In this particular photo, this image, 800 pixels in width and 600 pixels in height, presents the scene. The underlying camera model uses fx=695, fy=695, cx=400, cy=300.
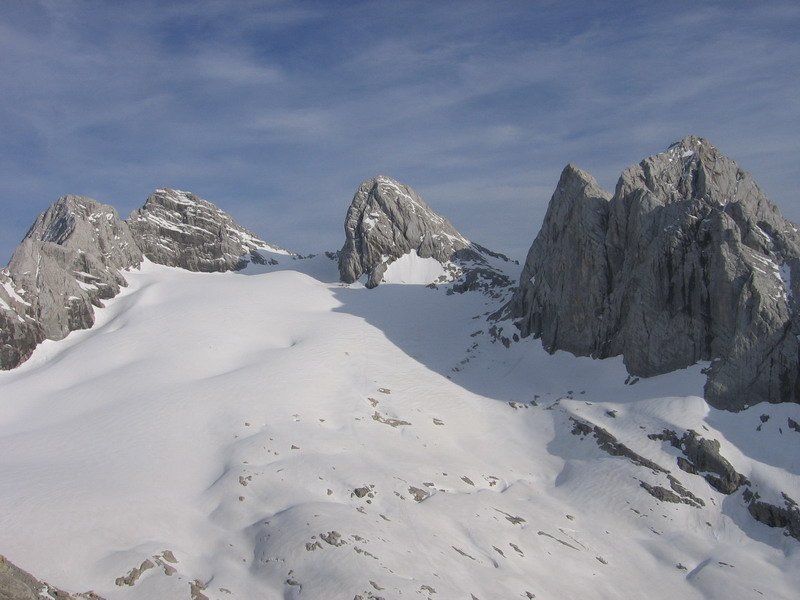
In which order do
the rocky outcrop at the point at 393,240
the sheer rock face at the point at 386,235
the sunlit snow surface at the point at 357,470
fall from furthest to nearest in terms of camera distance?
the sheer rock face at the point at 386,235 → the rocky outcrop at the point at 393,240 → the sunlit snow surface at the point at 357,470

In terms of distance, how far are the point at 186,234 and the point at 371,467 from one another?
59.1m

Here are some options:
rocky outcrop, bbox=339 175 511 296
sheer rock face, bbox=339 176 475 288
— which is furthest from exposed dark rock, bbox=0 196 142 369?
rocky outcrop, bbox=339 175 511 296

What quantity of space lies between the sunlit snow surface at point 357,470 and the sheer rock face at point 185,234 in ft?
81.0

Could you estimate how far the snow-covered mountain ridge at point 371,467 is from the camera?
100 feet

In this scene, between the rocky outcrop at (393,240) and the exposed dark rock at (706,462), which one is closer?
the exposed dark rock at (706,462)

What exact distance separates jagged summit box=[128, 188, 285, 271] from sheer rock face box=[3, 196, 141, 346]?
13.5 feet

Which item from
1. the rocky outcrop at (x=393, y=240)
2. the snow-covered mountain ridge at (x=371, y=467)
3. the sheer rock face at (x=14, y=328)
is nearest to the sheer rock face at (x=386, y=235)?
the rocky outcrop at (x=393, y=240)


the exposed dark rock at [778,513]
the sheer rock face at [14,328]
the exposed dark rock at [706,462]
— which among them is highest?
the sheer rock face at [14,328]

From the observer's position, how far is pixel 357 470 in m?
39.1

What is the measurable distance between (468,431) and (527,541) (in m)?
13.0

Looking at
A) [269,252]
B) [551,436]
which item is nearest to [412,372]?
[551,436]

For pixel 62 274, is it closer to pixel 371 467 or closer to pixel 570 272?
pixel 371 467

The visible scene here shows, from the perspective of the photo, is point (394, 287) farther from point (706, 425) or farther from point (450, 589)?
Answer: point (450, 589)

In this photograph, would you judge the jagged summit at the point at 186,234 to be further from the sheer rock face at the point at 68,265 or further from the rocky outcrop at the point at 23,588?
the rocky outcrop at the point at 23,588
